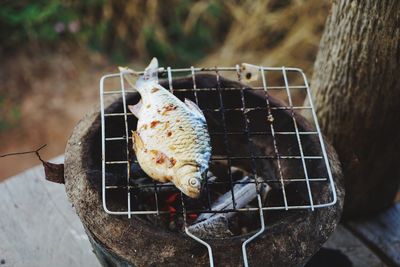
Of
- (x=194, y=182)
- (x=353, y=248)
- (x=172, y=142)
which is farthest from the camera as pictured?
(x=353, y=248)

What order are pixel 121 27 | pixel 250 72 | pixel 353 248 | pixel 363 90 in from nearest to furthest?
pixel 250 72, pixel 363 90, pixel 353 248, pixel 121 27

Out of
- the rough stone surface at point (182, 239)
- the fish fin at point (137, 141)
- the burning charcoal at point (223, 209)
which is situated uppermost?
the fish fin at point (137, 141)

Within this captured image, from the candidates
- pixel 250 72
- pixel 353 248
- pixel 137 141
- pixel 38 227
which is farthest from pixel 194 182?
pixel 353 248

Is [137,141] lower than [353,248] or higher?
higher

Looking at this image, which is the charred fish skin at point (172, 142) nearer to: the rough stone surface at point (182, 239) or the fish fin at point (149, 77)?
the fish fin at point (149, 77)

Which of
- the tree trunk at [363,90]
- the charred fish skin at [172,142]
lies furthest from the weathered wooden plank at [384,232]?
the charred fish skin at [172,142]

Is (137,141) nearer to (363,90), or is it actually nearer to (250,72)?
(250,72)

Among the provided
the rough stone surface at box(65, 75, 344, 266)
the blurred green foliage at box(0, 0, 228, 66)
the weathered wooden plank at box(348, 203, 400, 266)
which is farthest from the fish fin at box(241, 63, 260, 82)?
the blurred green foliage at box(0, 0, 228, 66)
